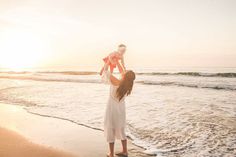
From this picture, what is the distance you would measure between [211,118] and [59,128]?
5205 mm

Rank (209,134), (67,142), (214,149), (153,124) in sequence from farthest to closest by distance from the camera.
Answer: (153,124), (209,134), (67,142), (214,149)

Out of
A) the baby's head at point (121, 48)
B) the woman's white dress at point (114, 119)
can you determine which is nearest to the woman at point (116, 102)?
the woman's white dress at point (114, 119)

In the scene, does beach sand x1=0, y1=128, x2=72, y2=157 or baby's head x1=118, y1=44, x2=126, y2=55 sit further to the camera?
beach sand x1=0, y1=128, x2=72, y2=157

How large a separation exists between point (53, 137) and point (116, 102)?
8.53 ft

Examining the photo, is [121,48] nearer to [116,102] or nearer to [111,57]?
[111,57]

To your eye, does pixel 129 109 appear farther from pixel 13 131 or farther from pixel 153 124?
pixel 13 131

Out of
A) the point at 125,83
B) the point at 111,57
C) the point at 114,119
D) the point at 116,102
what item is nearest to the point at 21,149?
the point at 114,119

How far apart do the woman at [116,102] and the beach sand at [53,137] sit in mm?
666

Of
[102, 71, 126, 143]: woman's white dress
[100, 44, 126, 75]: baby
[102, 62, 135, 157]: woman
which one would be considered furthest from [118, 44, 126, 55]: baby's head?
[102, 71, 126, 143]: woman's white dress

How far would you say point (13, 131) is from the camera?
289 inches

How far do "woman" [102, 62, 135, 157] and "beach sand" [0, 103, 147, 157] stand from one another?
666 mm

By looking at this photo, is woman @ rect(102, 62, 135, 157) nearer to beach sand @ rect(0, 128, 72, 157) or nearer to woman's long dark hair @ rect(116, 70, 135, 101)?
woman's long dark hair @ rect(116, 70, 135, 101)

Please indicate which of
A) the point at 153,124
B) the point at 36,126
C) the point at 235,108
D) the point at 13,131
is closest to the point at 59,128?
the point at 36,126

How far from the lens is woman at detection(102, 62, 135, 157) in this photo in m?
4.97
